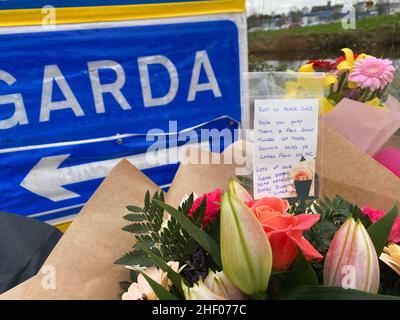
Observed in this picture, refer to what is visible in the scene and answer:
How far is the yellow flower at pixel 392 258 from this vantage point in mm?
606

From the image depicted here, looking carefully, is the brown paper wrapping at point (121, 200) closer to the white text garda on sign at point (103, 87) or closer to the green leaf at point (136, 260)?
the green leaf at point (136, 260)

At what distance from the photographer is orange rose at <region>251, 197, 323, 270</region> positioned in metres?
0.54

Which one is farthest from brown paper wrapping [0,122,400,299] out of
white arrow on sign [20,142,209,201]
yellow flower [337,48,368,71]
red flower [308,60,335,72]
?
white arrow on sign [20,142,209,201]

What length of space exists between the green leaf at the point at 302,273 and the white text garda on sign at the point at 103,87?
1678 mm

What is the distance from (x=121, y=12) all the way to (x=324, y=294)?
1.84m

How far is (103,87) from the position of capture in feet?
6.91

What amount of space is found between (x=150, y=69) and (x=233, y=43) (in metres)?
0.48

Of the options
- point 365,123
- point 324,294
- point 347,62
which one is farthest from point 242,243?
point 347,62

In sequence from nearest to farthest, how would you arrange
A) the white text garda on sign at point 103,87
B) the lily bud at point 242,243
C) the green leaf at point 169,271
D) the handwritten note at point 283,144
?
1. the lily bud at point 242,243
2. the green leaf at point 169,271
3. the handwritten note at point 283,144
4. the white text garda on sign at point 103,87

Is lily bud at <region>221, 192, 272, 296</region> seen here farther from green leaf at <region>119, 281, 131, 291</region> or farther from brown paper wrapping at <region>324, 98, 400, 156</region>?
brown paper wrapping at <region>324, 98, 400, 156</region>

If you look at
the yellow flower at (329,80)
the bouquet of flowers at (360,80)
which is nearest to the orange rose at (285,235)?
the bouquet of flowers at (360,80)

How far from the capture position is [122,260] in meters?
0.66

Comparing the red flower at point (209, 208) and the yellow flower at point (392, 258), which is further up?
the red flower at point (209, 208)
